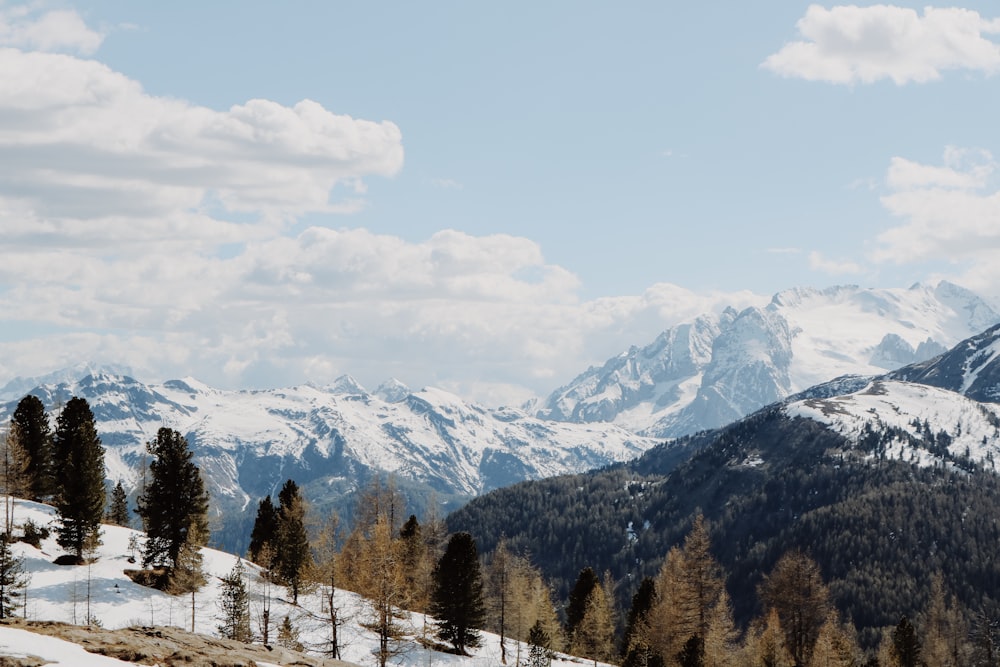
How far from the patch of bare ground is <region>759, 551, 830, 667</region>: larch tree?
76322 millimetres

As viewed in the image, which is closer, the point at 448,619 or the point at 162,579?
the point at 162,579

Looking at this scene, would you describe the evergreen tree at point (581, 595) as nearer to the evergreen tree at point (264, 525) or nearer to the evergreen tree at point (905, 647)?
the evergreen tree at point (264, 525)

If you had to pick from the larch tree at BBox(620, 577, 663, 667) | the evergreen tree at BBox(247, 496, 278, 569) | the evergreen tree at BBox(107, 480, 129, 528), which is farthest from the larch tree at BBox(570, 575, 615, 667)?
the evergreen tree at BBox(107, 480, 129, 528)

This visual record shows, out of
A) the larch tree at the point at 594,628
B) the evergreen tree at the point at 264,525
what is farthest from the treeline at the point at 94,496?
the larch tree at the point at 594,628

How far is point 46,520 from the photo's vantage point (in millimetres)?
Answer: 98125

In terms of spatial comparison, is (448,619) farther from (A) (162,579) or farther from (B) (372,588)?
(A) (162,579)

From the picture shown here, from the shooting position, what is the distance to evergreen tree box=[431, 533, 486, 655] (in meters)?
96.1

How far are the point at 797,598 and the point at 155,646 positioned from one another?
87317mm

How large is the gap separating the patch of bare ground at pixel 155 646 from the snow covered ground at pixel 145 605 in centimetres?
3343

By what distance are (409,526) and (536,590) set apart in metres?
22.1

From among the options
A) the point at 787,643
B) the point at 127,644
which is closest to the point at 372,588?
the point at 127,644

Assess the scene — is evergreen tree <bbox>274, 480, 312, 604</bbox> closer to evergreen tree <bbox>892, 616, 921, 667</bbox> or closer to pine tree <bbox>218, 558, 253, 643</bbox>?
pine tree <bbox>218, 558, 253, 643</bbox>

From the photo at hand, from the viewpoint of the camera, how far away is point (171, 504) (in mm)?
95938

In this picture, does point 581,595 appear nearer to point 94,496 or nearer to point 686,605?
point 686,605
